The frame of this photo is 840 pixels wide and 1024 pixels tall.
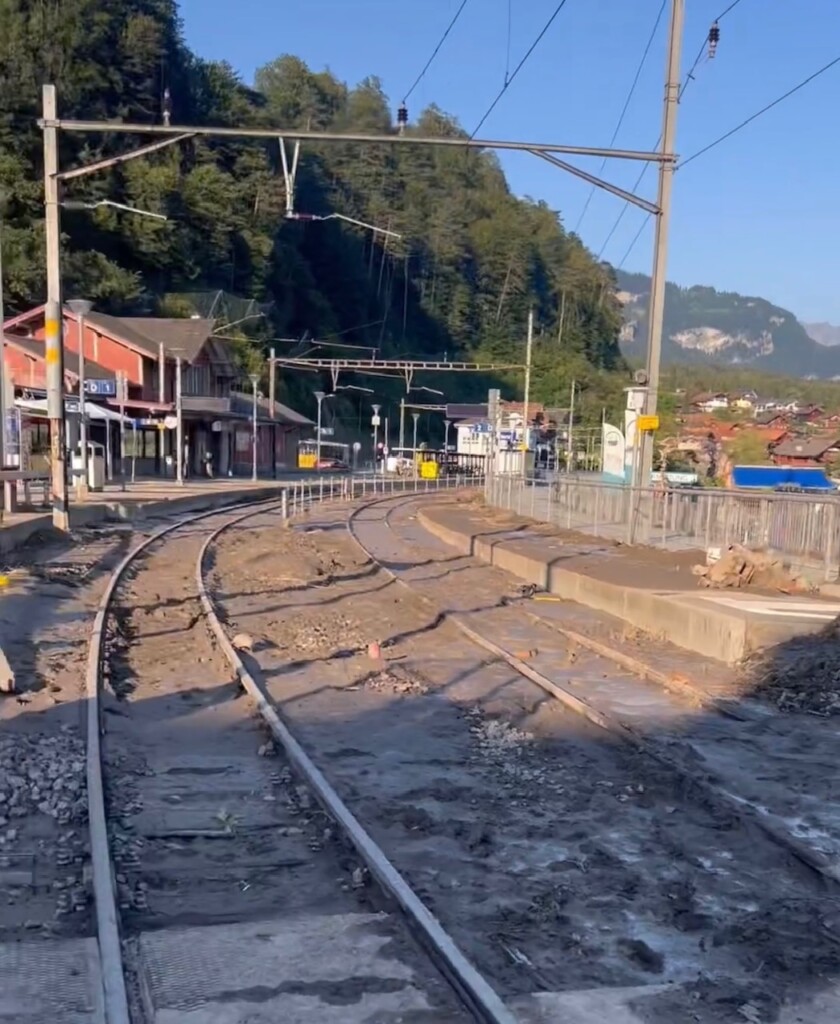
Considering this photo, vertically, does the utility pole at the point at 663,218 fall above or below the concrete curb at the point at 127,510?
above

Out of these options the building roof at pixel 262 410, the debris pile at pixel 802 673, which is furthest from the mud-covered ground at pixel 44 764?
the building roof at pixel 262 410

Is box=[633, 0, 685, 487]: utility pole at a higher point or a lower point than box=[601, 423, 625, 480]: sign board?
higher

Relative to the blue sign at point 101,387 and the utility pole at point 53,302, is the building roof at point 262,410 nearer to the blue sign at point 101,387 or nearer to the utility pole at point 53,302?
the blue sign at point 101,387

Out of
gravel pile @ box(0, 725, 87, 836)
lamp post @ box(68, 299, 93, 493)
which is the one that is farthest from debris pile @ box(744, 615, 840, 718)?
lamp post @ box(68, 299, 93, 493)

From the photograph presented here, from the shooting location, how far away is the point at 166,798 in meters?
7.93

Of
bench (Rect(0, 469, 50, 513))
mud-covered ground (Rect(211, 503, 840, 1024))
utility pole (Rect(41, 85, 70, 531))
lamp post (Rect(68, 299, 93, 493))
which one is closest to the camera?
mud-covered ground (Rect(211, 503, 840, 1024))

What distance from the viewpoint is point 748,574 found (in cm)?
1808

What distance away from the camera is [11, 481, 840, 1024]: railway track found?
5.04 metres

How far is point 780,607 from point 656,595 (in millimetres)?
1804

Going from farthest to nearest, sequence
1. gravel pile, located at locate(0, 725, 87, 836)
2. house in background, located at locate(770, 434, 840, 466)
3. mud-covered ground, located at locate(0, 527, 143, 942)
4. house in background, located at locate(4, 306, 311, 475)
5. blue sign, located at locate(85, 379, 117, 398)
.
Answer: house in background, located at locate(770, 434, 840, 466) < house in background, located at locate(4, 306, 311, 475) < blue sign, located at locate(85, 379, 117, 398) < gravel pile, located at locate(0, 725, 87, 836) < mud-covered ground, located at locate(0, 527, 143, 942)

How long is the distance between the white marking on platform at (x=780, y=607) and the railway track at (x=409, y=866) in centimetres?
373

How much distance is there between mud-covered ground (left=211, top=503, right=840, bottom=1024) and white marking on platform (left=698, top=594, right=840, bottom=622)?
3.54m

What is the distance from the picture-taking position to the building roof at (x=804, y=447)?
77.4 meters

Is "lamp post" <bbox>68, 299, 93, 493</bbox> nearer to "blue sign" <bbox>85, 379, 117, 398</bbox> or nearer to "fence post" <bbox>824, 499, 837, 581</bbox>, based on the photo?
"blue sign" <bbox>85, 379, 117, 398</bbox>
